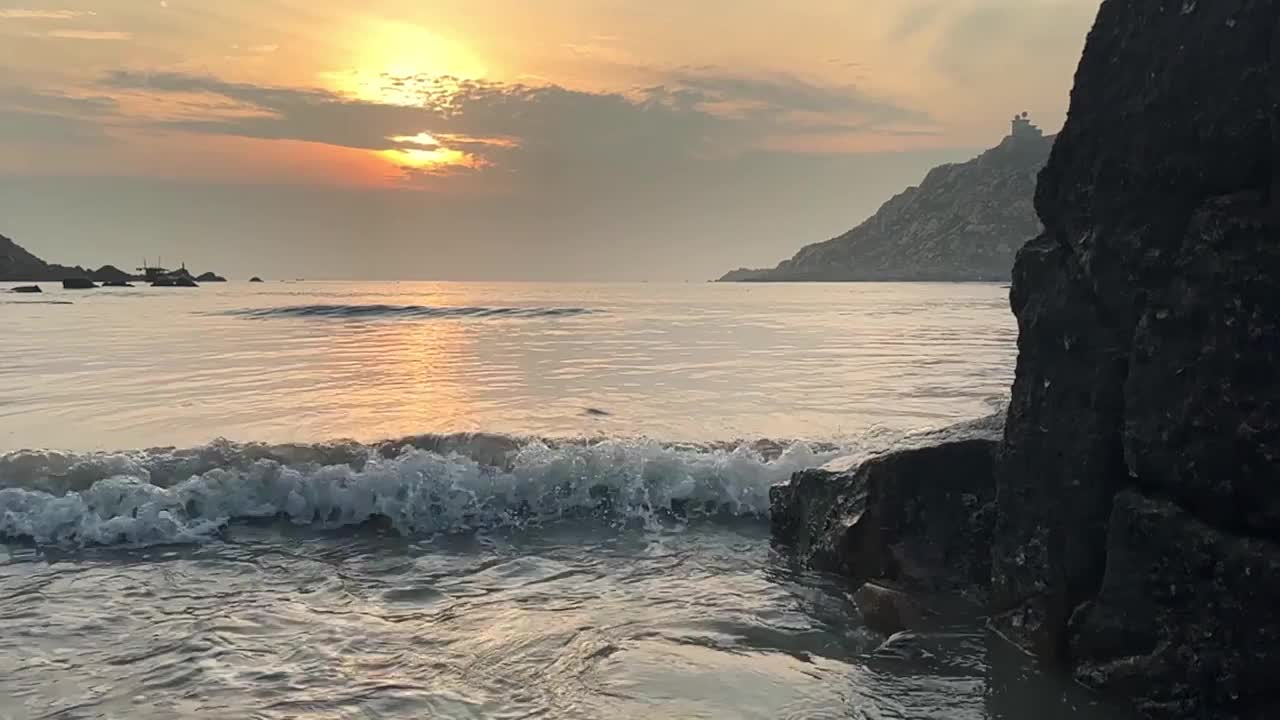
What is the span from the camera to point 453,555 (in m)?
8.02

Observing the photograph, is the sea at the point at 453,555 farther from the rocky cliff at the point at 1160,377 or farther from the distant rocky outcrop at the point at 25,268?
the distant rocky outcrop at the point at 25,268

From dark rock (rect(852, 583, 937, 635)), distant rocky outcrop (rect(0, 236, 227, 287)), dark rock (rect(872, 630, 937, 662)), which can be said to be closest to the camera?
dark rock (rect(872, 630, 937, 662))

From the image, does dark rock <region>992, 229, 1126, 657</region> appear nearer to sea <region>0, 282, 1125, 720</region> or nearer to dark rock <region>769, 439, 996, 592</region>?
sea <region>0, 282, 1125, 720</region>

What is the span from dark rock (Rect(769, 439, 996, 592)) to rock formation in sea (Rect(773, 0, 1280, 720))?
0.95 meters

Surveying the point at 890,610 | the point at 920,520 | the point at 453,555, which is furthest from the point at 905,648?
the point at 453,555

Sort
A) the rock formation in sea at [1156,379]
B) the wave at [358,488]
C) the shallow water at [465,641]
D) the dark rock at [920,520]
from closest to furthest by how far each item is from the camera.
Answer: the rock formation in sea at [1156,379] → the shallow water at [465,641] → the dark rock at [920,520] → the wave at [358,488]

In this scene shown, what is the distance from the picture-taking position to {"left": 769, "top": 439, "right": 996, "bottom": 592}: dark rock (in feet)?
22.3

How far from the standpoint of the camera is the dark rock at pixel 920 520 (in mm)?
6793

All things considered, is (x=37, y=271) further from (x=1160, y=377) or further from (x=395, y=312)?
(x=1160, y=377)

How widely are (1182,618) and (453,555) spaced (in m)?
5.70

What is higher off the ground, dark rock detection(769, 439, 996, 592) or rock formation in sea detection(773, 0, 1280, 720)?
rock formation in sea detection(773, 0, 1280, 720)

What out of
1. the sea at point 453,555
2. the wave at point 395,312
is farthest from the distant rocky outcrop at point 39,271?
the sea at point 453,555

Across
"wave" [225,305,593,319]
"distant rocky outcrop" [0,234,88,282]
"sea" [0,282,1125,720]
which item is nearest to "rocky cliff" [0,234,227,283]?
"distant rocky outcrop" [0,234,88,282]

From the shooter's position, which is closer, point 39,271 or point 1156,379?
point 1156,379
